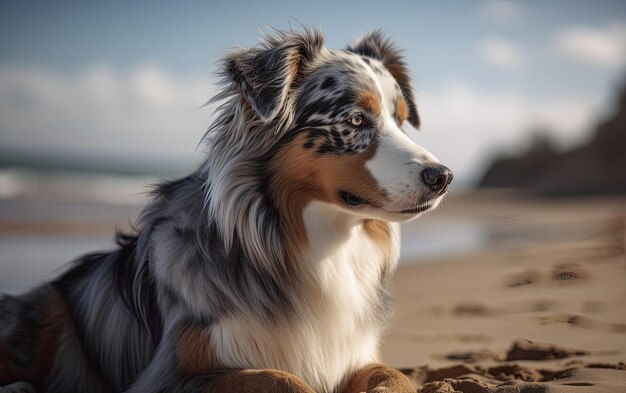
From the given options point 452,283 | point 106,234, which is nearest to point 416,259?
point 452,283

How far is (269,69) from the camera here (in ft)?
11.5

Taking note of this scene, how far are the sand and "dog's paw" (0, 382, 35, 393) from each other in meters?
2.14

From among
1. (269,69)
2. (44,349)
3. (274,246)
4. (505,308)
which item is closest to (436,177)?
(274,246)

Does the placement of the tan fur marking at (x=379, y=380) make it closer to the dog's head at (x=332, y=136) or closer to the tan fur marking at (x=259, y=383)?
the tan fur marking at (x=259, y=383)

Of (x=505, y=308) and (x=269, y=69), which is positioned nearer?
(x=269, y=69)

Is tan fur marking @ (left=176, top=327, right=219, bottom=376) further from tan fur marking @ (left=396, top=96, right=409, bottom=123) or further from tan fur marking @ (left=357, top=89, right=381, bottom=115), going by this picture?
tan fur marking @ (left=396, top=96, right=409, bottom=123)

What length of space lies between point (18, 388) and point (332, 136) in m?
2.20

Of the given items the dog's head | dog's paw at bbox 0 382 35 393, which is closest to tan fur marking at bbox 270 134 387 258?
the dog's head

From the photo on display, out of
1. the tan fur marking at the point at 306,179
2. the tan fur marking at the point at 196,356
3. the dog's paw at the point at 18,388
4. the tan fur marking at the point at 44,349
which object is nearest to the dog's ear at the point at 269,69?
the tan fur marking at the point at 306,179

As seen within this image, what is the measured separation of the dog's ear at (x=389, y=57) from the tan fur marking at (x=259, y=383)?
2.16 meters

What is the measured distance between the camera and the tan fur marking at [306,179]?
3438mm

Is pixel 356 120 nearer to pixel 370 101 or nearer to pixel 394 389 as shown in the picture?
pixel 370 101

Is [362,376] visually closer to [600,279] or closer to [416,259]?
[600,279]

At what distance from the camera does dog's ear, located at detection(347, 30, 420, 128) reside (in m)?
4.43
